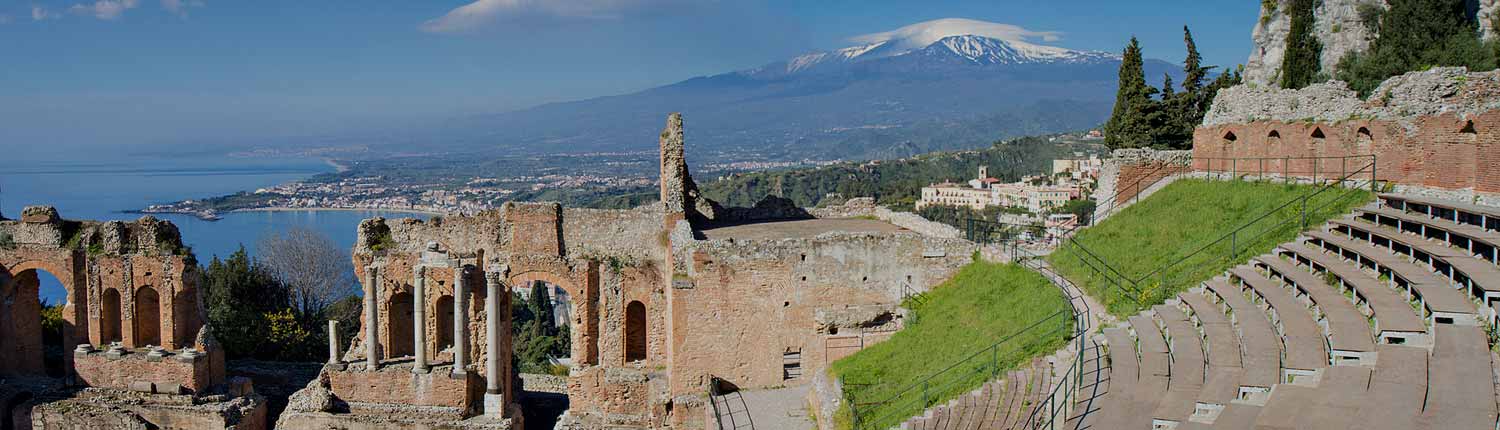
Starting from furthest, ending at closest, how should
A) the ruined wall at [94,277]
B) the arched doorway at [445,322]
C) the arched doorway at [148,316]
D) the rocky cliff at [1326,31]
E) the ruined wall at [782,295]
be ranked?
the rocky cliff at [1326,31] < the arched doorway at [148,316] < the ruined wall at [94,277] < the arched doorway at [445,322] < the ruined wall at [782,295]

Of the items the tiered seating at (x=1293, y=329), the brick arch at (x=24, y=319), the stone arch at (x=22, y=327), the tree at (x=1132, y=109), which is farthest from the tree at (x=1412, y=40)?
the stone arch at (x=22, y=327)

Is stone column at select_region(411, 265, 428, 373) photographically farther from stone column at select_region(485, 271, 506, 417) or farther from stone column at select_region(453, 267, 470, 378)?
stone column at select_region(485, 271, 506, 417)

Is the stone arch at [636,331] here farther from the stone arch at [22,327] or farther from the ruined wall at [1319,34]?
the ruined wall at [1319,34]

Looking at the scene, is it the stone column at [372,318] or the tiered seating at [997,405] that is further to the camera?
the stone column at [372,318]

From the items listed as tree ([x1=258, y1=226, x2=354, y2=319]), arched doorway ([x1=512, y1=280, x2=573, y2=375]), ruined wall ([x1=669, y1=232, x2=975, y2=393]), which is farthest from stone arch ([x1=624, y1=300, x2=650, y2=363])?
tree ([x1=258, y1=226, x2=354, y2=319])

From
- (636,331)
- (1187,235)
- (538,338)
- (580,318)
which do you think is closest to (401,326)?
(580,318)

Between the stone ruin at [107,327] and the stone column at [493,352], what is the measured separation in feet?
20.5

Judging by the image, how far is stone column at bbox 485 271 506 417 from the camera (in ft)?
72.7

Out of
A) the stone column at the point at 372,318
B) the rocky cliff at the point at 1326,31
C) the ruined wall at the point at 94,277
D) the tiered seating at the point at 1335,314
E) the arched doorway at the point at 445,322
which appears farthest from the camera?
the rocky cliff at the point at 1326,31

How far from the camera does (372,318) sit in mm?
23031

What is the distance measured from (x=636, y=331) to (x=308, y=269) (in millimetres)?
22728

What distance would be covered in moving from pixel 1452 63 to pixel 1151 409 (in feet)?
66.7

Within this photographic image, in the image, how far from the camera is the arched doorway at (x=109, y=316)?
1063 inches

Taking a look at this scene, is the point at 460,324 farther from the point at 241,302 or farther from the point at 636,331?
the point at 241,302
